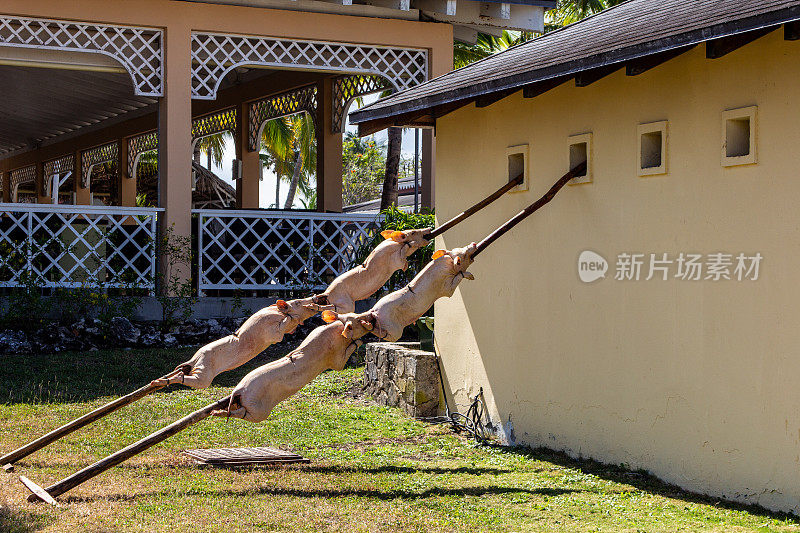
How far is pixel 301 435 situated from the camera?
810 cm

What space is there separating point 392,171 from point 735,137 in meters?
12.8

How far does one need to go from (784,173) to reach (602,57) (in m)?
1.29

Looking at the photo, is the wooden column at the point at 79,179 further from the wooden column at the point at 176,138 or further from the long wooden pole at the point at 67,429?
the long wooden pole at the point at 67,429

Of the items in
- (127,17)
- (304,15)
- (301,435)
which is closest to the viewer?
(301,435)

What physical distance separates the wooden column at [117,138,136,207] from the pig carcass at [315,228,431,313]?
53.5 ft

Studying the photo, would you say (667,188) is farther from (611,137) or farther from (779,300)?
(779,300)

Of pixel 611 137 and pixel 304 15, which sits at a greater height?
pixel 304 15

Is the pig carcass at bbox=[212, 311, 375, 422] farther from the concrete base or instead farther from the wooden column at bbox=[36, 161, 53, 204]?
the wooden column at bbox=[36, 161, 53, 204]

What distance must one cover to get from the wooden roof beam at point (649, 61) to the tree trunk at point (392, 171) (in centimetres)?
1160

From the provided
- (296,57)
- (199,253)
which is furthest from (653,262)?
(296,57)

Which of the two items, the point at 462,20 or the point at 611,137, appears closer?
the point at 611,137

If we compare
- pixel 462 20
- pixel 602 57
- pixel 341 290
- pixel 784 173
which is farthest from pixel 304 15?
pixel 784 173

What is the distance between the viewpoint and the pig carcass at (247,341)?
678cm

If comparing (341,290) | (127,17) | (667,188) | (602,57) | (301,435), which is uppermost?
(127,17)
